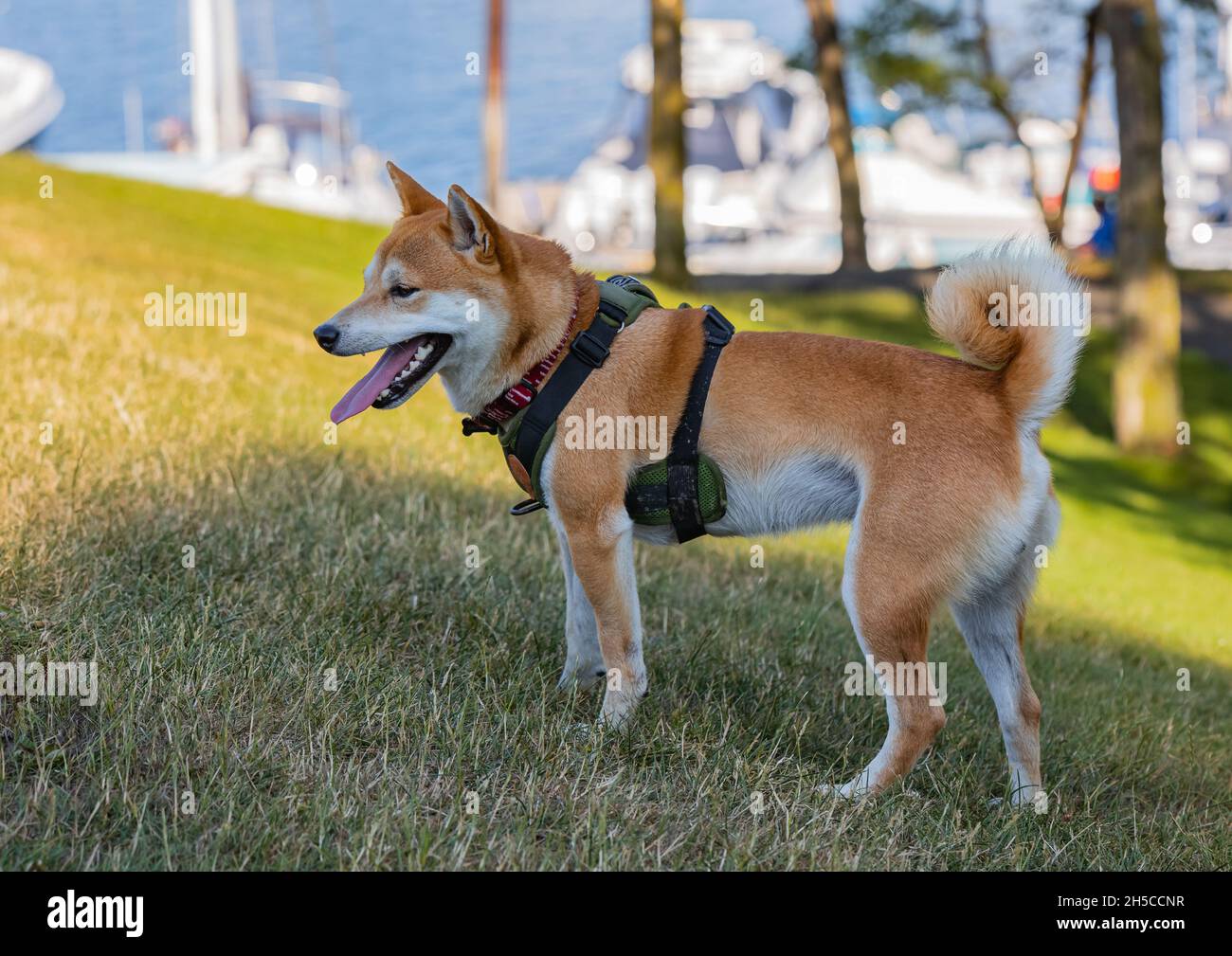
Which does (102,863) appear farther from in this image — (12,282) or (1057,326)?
(12,282)

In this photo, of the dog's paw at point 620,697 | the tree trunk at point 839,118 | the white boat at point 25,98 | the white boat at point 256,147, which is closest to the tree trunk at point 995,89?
the tree trunk at point 839,118

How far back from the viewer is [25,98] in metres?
64.8

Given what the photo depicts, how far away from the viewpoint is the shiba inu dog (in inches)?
150

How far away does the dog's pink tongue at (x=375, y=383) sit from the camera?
13.1 feet

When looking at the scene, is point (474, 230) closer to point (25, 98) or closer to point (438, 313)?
point (438, 313)

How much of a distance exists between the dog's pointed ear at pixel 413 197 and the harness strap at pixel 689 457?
1191mm

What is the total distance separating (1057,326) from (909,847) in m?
1.59

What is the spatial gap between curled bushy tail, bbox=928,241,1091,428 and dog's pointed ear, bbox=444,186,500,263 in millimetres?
1393

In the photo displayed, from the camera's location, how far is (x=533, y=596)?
5.38 m

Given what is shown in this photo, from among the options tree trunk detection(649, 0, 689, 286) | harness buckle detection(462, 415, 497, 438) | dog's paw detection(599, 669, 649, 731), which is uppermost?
tree trunk detection(649, 0, 689, 286)

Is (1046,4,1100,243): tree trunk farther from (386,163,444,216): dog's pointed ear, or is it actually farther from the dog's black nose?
the dog's black nose

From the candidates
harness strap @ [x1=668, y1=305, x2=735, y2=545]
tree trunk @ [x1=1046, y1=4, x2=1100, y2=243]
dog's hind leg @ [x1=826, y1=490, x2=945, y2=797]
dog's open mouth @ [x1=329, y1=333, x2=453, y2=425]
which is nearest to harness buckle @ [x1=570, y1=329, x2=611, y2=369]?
harness strap @ [x1=668, y1=305, x2=735, y2=545]
